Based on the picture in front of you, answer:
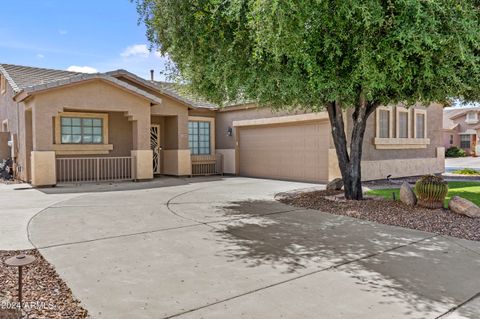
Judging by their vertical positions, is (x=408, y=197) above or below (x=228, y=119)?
below

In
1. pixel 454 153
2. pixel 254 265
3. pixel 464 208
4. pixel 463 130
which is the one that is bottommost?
pixel 254 265

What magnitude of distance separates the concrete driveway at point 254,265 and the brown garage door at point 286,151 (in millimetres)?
6625

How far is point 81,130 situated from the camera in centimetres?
1586

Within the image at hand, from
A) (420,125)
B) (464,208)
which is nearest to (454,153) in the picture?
(420,125)

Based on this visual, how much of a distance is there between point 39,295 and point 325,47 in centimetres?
602

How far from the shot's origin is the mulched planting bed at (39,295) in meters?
3.49

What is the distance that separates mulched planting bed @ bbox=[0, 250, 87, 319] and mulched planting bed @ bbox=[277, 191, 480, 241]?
20.5 feet

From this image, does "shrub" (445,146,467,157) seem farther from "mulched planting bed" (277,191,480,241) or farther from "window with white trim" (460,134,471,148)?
"mulched planting bed" (277,191,480,241)

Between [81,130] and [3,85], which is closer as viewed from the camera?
[81,130]

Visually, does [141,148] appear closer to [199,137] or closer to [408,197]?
[199,137]

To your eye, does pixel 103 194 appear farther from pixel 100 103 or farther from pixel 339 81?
pixel 339 81

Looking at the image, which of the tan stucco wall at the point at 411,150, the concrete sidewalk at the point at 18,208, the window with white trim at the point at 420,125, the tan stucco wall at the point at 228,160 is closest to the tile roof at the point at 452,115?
the tan stucco wall at the point at 411,150

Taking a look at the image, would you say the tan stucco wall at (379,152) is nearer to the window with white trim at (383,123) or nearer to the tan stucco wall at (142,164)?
the window with white trim at (383,123)

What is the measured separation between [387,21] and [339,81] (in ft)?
5.50
